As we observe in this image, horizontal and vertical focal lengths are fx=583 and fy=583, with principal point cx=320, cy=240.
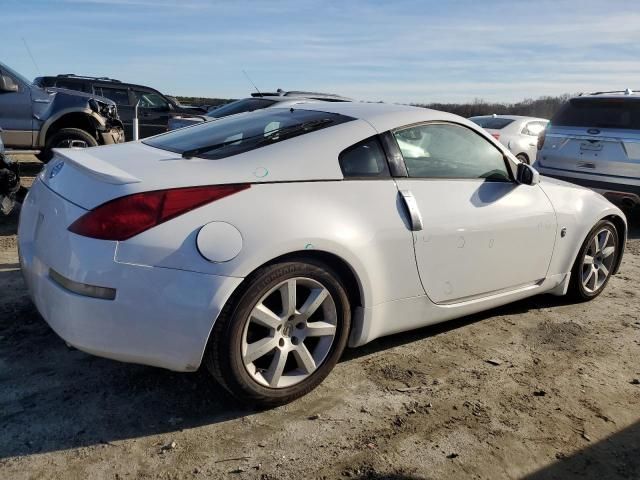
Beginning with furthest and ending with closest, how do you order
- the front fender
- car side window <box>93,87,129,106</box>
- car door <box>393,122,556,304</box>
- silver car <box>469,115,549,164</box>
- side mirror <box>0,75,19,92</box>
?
car side window <box>93,87,129,106</box>
silver car <box>469,115,549,164</box>
side mirror <box>0,75,19,92</box>
the front fender
car door <box>393,122,556,304</box>

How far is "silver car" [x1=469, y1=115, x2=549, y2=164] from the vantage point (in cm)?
1248

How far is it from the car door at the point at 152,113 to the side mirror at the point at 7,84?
5207 mm

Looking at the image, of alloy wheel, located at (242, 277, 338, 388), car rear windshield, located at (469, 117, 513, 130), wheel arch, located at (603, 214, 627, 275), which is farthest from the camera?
car rear windshield, located at (469, 117, 513, 130)

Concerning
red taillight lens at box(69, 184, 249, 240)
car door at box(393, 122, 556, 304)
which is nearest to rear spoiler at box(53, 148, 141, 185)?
red taillight lens at box(69, 184, 249, 240)

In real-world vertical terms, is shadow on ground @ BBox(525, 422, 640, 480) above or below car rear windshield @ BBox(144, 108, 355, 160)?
below

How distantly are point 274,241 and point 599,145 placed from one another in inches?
238

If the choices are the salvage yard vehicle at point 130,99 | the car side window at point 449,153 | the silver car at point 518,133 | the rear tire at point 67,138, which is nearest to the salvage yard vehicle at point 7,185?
the rear tire at point 67,138

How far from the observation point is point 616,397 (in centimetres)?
328

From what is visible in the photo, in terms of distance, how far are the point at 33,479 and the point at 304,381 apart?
128cm

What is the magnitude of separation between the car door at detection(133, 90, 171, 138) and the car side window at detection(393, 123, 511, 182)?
37.7 feet

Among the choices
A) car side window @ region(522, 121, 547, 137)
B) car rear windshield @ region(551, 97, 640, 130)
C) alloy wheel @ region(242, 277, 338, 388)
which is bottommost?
alloy wheel @ region(242, 277, 338, 388)

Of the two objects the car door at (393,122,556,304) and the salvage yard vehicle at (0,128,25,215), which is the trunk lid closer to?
the car door at (393,122,556,304)

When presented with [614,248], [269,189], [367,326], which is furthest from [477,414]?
[614,248]

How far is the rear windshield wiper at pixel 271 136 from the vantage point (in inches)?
124
